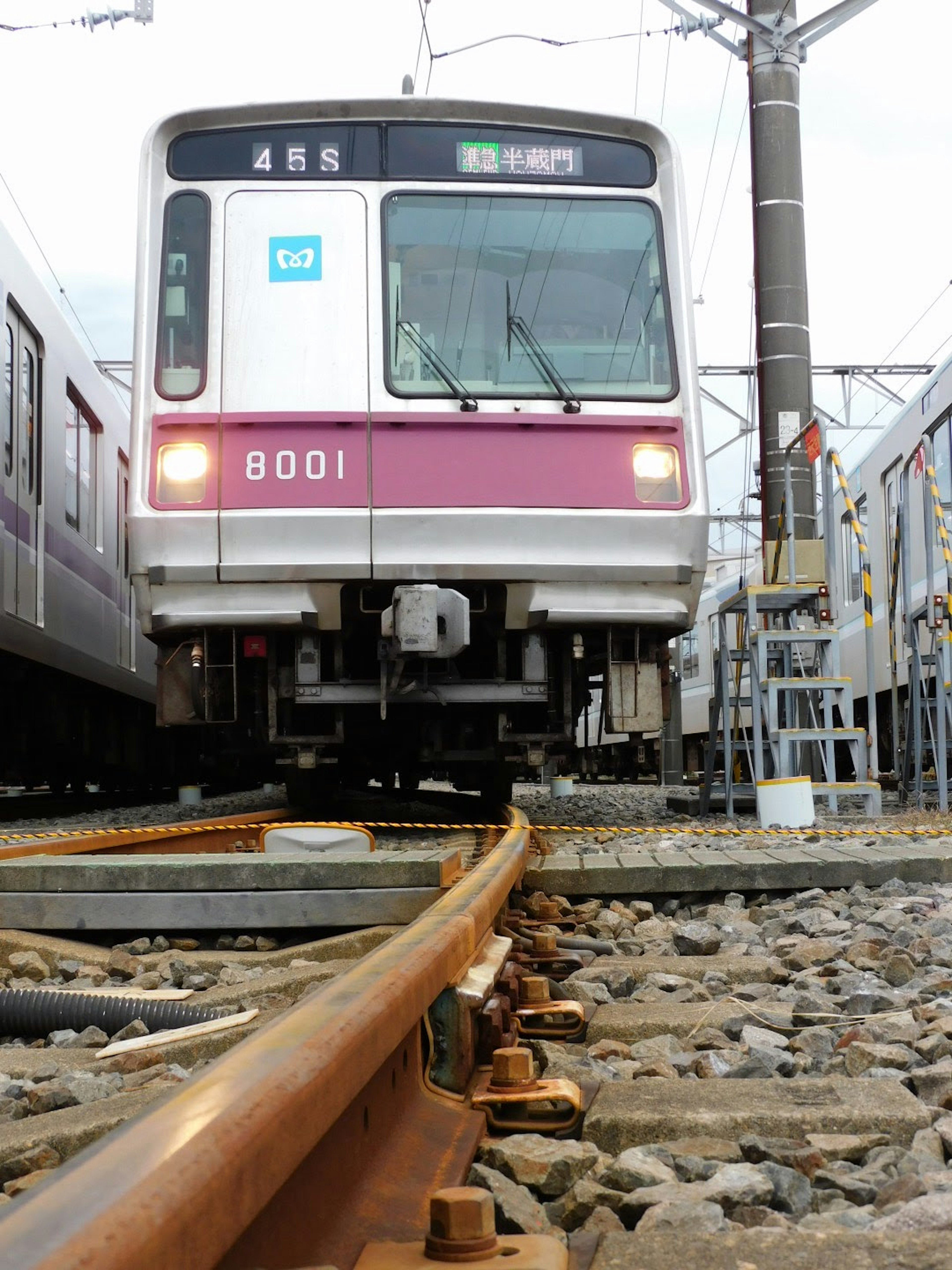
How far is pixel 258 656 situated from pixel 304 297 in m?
1.56

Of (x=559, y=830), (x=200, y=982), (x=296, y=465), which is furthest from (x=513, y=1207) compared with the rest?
(x=559, y=830)

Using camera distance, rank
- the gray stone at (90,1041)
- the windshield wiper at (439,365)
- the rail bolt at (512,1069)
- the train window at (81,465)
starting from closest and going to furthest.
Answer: the rail bolt at (512,1069) < the gray stone at (90,1041) < the windshield wiper at (439,365) < the train window at (81,465)

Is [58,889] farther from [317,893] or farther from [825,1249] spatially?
[825,1249]

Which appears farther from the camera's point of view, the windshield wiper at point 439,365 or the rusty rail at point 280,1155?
the windshield wiper at point 439,365

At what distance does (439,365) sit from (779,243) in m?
4.28

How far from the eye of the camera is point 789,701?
807 cm

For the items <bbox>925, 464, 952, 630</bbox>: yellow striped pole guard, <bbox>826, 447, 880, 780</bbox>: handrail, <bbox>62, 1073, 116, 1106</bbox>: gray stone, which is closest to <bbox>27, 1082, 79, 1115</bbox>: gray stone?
<bbox>62, 1073, 116, 1106</bbox>: gray stone

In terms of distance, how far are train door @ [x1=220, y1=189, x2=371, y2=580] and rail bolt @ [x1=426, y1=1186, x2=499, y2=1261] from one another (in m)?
4.46

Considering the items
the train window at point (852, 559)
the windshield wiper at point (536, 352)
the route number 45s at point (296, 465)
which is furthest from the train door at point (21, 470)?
the train window at point (852, 559)

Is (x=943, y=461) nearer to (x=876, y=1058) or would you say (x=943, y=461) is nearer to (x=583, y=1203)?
(x=876, y=1058)

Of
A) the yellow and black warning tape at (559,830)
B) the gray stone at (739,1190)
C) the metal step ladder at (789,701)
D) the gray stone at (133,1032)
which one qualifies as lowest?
the gray stone at (133,1032)

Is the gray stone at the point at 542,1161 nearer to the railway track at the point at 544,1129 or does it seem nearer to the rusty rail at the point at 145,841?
the railway track at the point at 544,1129

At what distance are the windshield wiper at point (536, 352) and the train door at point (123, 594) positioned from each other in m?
5.36

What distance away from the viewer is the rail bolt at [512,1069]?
1.78m
